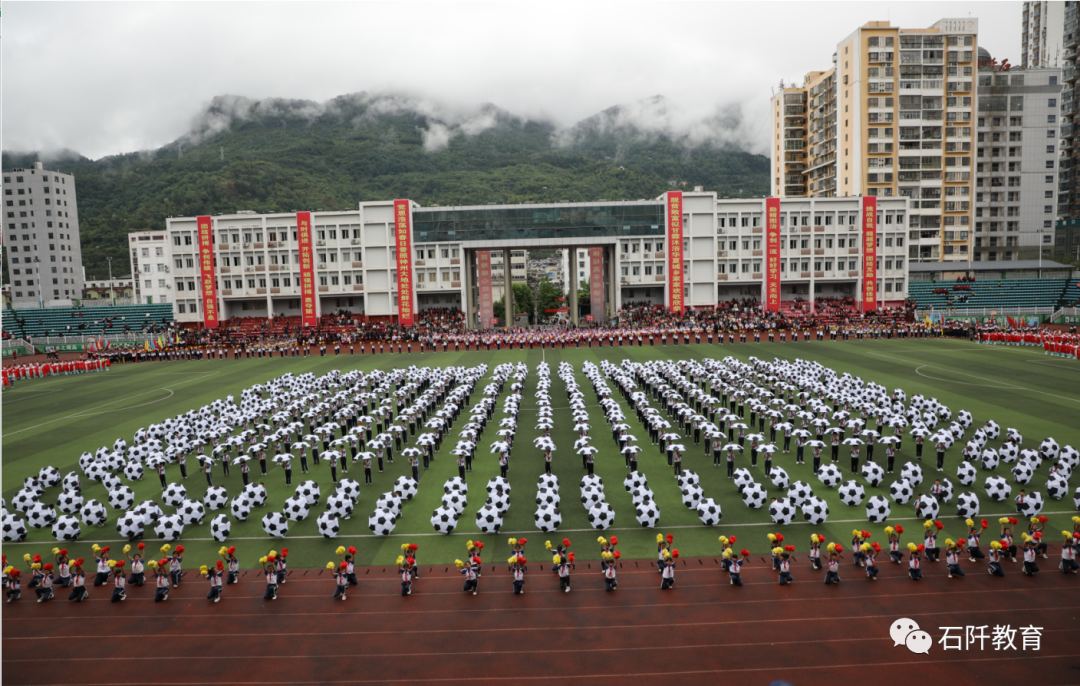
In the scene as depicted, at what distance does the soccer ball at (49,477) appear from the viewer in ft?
74.3

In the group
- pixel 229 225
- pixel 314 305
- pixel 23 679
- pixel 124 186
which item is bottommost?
pixel 23 679

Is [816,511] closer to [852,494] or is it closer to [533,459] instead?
[852,494]

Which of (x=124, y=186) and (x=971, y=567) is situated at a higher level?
→ (x=124, y=186)

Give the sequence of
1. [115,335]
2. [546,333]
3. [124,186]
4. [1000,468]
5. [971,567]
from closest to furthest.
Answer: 1. [971,567]
2. [1000,468]
3. [546,333]
4. [115,335]
5. [124,186]

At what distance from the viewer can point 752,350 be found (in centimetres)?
5141

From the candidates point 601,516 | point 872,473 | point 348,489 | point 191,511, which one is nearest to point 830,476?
point 872,473

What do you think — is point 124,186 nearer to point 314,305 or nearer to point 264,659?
point 314,305

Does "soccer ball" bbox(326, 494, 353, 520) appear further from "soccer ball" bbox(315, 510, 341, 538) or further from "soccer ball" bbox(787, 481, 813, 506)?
"soccer ball" bbox(787, 481, 813, 506)

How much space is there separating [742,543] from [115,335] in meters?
74.1

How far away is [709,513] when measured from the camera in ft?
59.2

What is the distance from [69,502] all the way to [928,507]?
24.3 m

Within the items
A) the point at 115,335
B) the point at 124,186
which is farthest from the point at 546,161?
the point at 115,335

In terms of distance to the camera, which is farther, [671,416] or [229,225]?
[229,225]

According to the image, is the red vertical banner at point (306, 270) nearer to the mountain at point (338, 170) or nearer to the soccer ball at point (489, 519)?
the mountain at point (338, 170)
